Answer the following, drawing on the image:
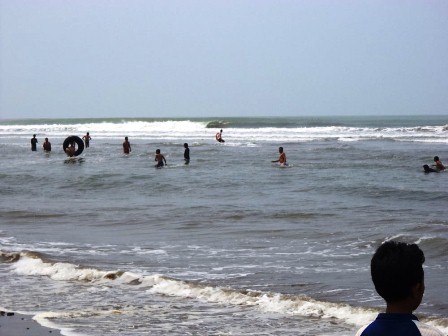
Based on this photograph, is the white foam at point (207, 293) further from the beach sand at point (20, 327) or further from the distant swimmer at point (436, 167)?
the distant swimmer at point (436, 167)

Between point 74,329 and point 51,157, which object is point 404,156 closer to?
point 51,157

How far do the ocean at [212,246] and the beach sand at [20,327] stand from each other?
0.13 meters

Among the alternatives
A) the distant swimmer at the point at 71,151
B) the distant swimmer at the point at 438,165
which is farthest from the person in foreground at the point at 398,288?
the distant swimmer at the point at 71,151

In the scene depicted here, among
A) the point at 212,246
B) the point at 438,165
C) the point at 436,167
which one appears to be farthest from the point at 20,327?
the point at 436,167

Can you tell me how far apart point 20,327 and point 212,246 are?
537 centimetres

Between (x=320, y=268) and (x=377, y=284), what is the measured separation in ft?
26.3

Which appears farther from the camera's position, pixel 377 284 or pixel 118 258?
pixel 118 258

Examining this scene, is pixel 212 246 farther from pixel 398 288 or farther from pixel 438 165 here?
pixel 438 165

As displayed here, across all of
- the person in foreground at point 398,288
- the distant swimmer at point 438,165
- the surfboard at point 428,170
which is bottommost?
the surfboard at point 428,170

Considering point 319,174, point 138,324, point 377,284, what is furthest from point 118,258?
point 319,174

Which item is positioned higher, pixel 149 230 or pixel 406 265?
pixel 406 265

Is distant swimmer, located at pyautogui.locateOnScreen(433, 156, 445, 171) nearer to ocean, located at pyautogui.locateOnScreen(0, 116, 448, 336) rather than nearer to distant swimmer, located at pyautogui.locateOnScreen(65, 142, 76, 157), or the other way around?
ocean, located at pyautogui.locateOnScreen(0, 116, 448, 336)

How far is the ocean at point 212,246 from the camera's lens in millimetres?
8281

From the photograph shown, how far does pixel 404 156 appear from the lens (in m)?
35.5
